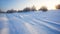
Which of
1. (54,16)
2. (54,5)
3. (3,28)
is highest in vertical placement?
(54,5)

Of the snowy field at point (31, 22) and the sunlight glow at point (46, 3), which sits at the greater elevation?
the sunlight glow at point (46, 3)

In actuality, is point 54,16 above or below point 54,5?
below

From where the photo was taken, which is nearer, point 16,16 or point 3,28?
point 3,28

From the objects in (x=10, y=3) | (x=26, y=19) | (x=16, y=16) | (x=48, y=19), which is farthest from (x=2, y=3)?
(x=48, y=19)

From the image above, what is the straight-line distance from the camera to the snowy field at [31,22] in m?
1.16

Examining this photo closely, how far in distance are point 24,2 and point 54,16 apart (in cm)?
40

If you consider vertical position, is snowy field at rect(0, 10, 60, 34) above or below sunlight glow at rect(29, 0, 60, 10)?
below

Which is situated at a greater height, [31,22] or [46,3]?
[46,3]

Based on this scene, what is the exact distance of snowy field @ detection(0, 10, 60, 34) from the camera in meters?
1.16

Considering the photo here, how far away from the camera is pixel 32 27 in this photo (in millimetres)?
1222

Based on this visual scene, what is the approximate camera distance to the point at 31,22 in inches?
50.6

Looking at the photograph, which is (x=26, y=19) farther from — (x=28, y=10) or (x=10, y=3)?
(x=10, y=3)

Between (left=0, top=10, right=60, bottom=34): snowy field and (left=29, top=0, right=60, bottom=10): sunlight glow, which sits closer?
(left=0, top=10, right=60, bottom=34): snowy field

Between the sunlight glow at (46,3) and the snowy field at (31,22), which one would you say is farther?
the sunlight glow at (46,3)
